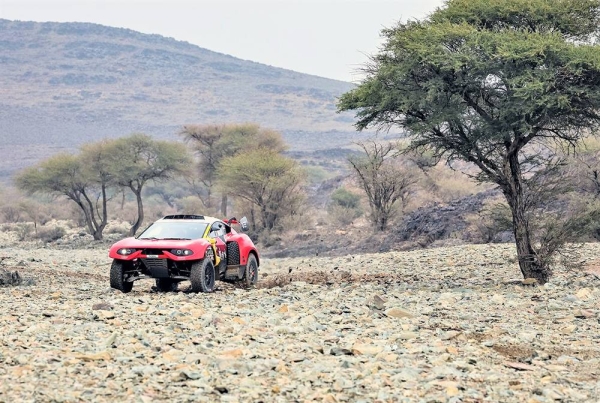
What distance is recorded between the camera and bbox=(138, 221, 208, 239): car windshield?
16453 millimetres

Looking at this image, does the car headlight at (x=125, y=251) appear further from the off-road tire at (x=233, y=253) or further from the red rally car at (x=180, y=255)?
the off-road tire at (x=233, y=253)

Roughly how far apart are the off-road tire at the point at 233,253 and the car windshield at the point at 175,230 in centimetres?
86

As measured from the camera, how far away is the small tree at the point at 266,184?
5072 cm

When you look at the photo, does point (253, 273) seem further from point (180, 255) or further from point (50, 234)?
point (50, 234)

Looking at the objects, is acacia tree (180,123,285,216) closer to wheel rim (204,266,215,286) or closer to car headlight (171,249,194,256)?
wheel rim (204,266,215,286)

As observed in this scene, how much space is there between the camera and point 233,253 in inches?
687

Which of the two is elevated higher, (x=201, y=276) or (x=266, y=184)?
(x=201, y=276)

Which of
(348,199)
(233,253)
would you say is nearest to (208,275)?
(233,253)

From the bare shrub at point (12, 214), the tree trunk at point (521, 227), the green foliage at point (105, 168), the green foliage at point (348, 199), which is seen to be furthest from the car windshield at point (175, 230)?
the bare shrub at point (12, 214)

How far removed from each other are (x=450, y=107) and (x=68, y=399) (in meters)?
11.9

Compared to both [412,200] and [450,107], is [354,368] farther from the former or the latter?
[412,200]

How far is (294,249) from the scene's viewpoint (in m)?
43.3

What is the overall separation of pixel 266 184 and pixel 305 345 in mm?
41006

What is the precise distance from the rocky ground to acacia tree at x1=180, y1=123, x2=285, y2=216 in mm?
45921
